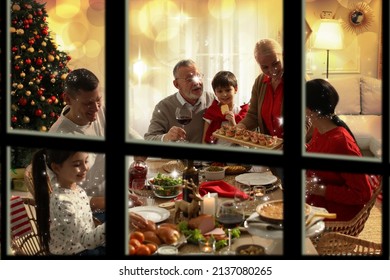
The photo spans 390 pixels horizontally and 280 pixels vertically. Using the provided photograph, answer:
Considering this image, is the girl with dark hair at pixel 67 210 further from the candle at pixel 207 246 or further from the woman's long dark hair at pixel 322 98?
the woman's long dark hair at pixel 322 98

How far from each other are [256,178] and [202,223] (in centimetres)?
73

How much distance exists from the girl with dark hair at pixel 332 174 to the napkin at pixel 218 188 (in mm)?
343

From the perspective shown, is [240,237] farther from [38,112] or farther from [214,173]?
[38,112]

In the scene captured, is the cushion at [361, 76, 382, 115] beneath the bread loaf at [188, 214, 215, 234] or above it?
above

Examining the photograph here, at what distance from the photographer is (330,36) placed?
5.83 meters

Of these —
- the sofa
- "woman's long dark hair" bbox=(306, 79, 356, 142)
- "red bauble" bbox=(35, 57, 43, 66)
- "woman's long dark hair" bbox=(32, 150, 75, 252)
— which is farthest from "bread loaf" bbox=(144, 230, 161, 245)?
the sofa

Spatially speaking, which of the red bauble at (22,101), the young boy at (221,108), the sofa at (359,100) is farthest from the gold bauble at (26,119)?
the sofa at (359,100)

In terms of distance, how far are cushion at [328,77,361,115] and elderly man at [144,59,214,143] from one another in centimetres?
274

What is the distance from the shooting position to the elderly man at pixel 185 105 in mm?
3539

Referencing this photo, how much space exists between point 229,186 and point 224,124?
95cm

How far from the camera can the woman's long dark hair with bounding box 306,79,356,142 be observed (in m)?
2.41

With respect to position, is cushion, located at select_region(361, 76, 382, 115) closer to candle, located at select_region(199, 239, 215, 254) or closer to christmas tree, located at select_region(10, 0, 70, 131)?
christmas tree, located at select_region(10, 0, 70, 131)
